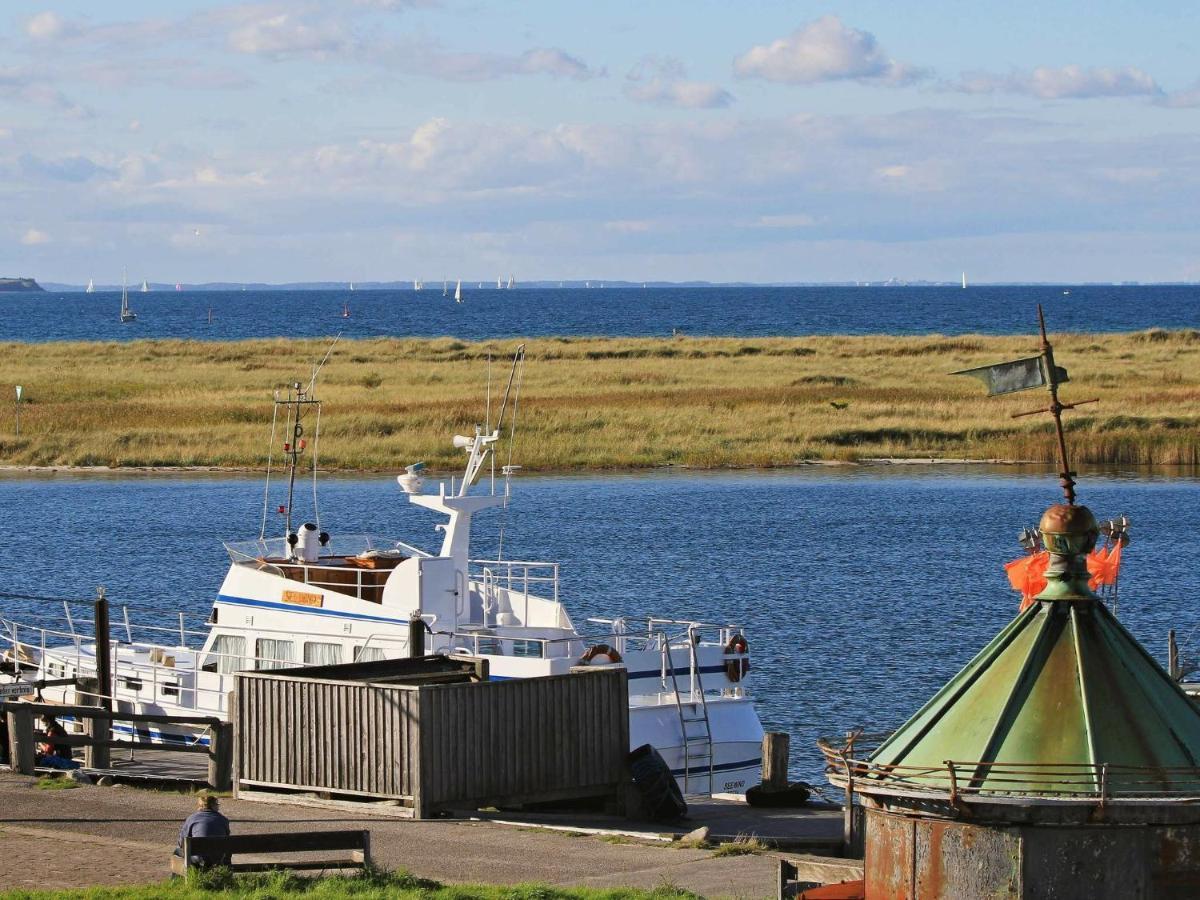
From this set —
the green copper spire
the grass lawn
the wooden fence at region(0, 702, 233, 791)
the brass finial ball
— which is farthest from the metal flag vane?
the wooden fence at region(0, 702, 233, 791)

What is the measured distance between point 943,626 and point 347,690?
73.1ft

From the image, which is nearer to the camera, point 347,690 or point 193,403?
point 347,690

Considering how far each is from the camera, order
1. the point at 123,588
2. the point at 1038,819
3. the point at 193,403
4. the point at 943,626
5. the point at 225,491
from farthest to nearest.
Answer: the point at 193,403, the point at 225,491, the point at 123,588, the point at 943,626, the point at 1038,819

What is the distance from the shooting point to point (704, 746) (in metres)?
25.9

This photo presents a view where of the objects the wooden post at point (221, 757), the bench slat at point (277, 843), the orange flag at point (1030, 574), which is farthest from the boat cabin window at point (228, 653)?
the orange flag at point (1030, 574)

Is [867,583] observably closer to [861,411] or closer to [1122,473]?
[1122,473]

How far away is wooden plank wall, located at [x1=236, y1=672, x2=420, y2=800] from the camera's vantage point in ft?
67.0

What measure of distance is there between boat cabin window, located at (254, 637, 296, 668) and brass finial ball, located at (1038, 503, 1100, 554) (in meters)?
20.2

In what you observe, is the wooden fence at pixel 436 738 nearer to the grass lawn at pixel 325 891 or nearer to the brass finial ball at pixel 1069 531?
the grass lawn at pixel 325 891

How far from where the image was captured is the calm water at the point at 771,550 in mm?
36906

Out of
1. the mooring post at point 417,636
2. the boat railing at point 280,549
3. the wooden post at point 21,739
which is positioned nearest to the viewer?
the wooden post at point 21,739

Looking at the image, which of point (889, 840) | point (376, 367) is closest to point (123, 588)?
point (889, 840)

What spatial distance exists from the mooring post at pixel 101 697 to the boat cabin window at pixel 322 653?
116 inches

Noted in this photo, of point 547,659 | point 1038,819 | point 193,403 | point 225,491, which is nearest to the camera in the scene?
point 1038,819
